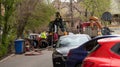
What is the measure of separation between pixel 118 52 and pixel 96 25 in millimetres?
21610

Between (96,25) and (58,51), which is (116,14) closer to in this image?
(96,25)

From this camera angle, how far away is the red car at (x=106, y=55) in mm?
7152

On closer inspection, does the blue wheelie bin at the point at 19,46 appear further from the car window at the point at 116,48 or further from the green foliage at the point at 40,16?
the car window at the point at 116,48

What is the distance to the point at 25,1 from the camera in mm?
35719

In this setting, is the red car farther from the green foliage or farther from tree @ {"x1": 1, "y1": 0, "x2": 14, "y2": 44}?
the green foliage

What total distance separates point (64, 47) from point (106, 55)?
30.3 feet

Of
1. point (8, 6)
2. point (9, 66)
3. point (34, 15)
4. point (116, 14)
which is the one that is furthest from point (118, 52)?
point (116, 14)

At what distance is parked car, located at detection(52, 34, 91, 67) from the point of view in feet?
51.4

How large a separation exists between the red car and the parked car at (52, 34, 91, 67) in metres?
7.66

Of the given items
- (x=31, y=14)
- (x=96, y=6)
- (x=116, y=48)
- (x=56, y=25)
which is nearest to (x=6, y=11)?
(x=56, y=25)

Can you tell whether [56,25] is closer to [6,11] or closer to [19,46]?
[19,46]

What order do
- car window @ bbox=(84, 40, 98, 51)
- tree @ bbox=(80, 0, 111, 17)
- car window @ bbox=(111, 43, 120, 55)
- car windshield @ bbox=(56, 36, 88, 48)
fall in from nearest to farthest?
car window @ bbox=(111, 43, 120, 55), car window @ bbox=(84, 40, 98, 51), car windshield @ bbox=(56, 36, 88, 48), tree @ bbox=(80, 0, 111, 17)

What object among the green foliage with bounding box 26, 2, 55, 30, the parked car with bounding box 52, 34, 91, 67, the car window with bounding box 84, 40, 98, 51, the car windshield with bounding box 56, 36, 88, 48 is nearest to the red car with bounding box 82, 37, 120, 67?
the car window with bounding box 84, 40, 98, 51

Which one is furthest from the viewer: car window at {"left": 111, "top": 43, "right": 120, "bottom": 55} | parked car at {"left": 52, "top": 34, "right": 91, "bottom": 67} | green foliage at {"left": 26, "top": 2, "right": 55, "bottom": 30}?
green foliage at {"left": 26, "top": 2, "right": 55, "bottom": 30}
